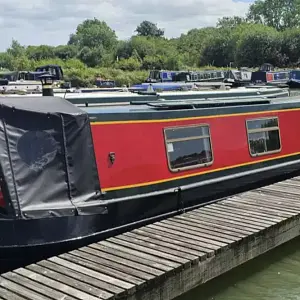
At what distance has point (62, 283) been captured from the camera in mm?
4484

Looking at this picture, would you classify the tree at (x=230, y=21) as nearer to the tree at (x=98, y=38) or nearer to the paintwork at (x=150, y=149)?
the tree at (x=98, y=38)

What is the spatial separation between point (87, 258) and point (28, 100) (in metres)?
1.72

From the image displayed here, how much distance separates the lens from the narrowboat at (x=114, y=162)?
5.13 m

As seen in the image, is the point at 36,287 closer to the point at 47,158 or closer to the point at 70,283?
the point at 70,283

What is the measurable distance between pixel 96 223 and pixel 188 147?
172 cm

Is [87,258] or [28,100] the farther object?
[28,100]

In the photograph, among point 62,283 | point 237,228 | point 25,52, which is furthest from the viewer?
point 25,52

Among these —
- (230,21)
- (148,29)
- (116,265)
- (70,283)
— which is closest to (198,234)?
(116,265)

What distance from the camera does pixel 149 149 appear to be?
6266 mm

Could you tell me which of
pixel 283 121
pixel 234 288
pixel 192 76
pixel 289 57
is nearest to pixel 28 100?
pixel 234 288

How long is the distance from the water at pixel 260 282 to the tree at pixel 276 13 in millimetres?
68507

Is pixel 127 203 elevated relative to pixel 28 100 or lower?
lower

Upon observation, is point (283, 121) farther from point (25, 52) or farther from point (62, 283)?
point (25, 52)

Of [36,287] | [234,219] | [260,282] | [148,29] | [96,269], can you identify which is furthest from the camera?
[148,29]
